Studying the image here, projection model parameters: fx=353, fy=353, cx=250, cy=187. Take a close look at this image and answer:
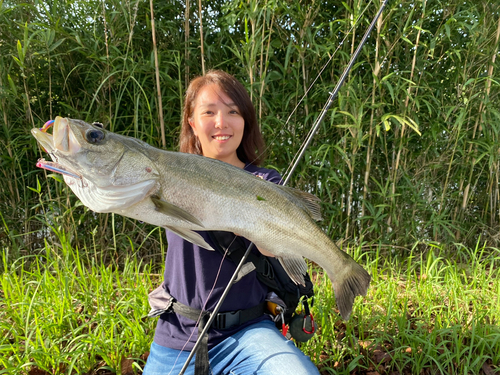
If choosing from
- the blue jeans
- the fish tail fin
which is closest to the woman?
the blue jeans

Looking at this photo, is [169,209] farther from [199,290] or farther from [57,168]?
[199,290]

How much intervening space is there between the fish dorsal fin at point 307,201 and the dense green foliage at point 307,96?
6.31 ft

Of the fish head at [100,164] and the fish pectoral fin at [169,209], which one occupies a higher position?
the fish head at [100,164]

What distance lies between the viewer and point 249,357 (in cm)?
165

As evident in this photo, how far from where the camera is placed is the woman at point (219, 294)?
1652 millimetres

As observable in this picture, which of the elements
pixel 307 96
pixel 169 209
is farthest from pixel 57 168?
pixel 307 96

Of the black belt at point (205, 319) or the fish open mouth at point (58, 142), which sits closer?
the fish open mouth at point (58, 142)

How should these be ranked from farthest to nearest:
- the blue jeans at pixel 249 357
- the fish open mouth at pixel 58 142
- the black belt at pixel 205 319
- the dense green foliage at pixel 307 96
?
the dense green foliage at pixel 307 96
the black belt at pixel 205 319
the blue jeans at pixel 249 357
the fish open mouth at pixel 58 142

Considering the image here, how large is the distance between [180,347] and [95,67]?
3.22 meters

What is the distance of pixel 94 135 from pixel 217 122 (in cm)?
81

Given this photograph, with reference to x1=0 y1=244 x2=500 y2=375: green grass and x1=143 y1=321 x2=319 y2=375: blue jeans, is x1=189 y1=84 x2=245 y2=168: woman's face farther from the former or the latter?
x1=0 y1=244 x2=500 y2=375: green grass

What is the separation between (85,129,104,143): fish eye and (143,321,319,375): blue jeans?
1.11m

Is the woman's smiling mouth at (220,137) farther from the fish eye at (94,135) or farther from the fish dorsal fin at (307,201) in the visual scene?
the fish eye at (94,135)

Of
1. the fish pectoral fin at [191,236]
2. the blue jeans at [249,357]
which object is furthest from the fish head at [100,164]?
the blue jeans at [249,357]
